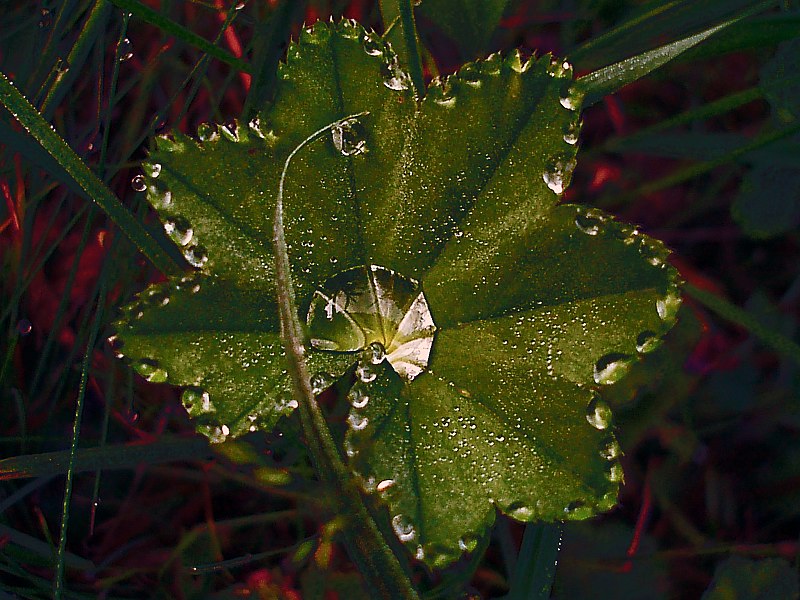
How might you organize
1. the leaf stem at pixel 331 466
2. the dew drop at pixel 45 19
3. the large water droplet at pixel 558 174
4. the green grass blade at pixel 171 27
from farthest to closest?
the dew drop at pixel 45 19
the green grass blade at pixel 171 27
the large water droplet at pixel 558 174
the leaf stem at pixel 331 466

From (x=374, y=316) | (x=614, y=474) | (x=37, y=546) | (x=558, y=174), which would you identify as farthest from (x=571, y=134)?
(x=37, y=546)

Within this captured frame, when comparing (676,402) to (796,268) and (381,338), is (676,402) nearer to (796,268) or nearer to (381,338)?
(796,268)

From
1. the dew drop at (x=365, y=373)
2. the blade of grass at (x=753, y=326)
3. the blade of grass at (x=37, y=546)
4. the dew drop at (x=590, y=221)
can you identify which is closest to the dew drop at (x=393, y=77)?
the dew drop at (x=590, y=221)

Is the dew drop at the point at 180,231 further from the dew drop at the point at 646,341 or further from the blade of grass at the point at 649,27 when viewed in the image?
the blade of grass at the point at 649,27

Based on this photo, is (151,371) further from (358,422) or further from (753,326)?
(753,326)

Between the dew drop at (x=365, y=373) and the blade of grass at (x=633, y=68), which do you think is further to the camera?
the blade of grass at (x=633, y=68)

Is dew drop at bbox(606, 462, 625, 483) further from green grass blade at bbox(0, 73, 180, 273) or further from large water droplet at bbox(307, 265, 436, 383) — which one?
green grass blade at bbox(0, 73, 180, 273)

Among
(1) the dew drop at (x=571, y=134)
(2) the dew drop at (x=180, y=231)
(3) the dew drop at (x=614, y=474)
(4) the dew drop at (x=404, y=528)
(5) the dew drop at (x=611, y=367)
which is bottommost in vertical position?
(3) the dew drop at (x=614, y=474)

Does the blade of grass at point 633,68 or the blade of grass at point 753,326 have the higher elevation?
the blade of grass at point 633,68
